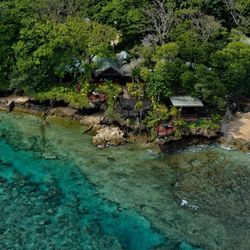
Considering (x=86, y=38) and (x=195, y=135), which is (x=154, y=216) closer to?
(x=195, y=135)

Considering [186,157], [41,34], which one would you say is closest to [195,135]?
[186,157]

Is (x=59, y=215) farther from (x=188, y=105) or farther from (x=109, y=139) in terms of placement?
(x=188, y=105)

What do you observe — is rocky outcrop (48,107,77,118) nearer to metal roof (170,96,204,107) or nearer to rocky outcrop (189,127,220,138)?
metal roof (170,96,204,107)

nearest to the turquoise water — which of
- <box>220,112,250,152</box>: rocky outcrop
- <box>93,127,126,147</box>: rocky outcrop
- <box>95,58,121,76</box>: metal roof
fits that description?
<box>93,127,126,147</box>: rocky outcrop

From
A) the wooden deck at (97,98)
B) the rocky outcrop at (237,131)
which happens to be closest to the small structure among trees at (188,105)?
the rocky outcrop at (237,131)

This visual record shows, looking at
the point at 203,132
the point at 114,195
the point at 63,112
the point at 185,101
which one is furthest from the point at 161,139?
the point at 63,112

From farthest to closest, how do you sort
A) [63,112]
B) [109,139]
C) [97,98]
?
[97,98] < [63,112] < [109,139]
